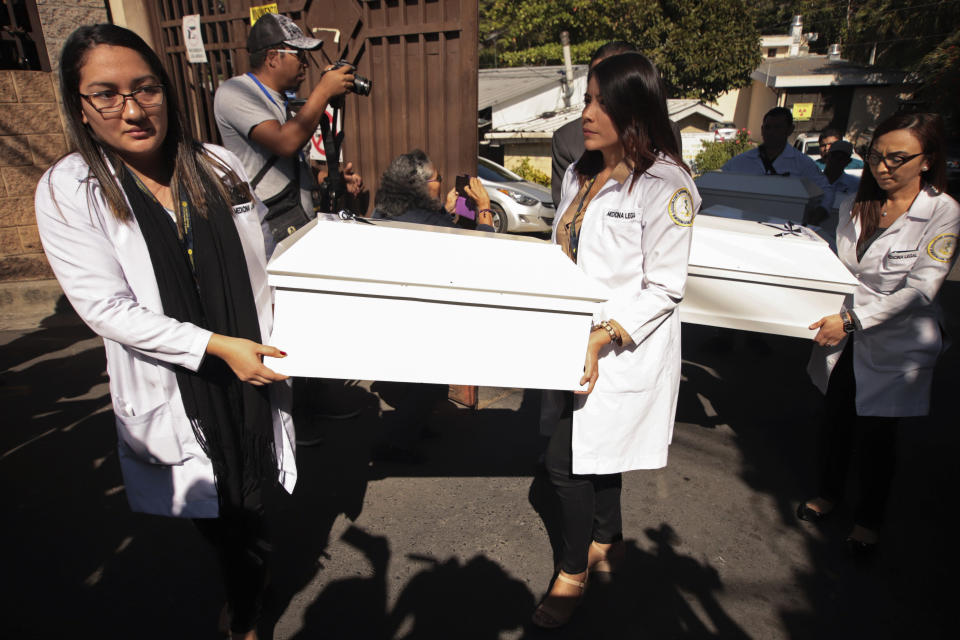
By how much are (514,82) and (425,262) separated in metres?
24.4

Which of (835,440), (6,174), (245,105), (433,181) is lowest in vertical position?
(835,440)

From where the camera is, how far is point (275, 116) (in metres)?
2.71

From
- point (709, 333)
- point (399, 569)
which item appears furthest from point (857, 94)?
point (399, 569)

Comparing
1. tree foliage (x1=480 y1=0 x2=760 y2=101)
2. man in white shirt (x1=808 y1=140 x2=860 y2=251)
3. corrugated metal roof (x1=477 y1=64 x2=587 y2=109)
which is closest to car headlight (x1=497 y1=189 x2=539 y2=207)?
man in white shirt (x1=808 y1=140 x2=860 y2=251)

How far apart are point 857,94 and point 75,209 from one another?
118 feet

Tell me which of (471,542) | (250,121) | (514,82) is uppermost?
(250,121)

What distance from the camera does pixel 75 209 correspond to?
147 cm

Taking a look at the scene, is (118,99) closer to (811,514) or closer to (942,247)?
(942,247)

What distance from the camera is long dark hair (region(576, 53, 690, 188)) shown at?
182cm

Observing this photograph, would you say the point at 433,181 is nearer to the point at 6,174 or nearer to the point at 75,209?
the point at 75,209

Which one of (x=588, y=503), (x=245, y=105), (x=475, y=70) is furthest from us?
(x=475, y=70)

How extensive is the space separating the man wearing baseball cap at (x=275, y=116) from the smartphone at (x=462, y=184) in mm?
770

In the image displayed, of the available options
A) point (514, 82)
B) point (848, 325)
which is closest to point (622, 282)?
point (848, 325)

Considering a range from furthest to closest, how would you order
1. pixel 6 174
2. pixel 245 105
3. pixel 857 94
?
pixel 857 94 → pixel 6 174 → pixel 245 105
